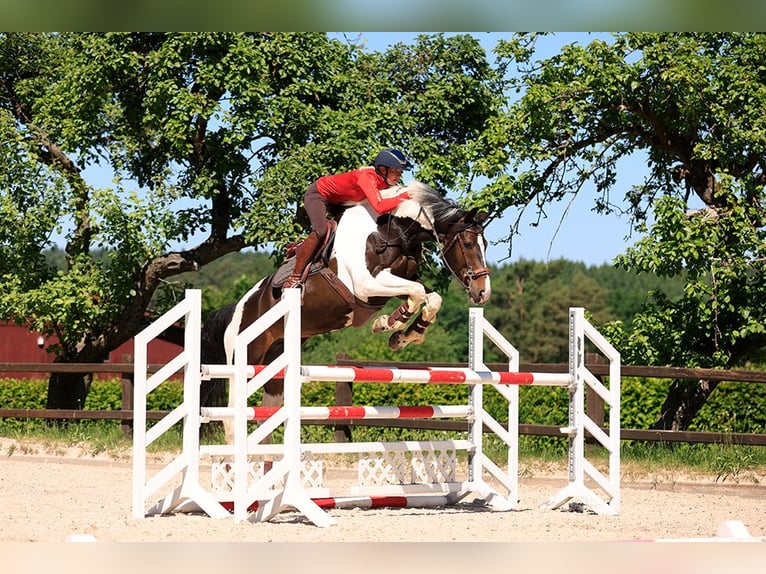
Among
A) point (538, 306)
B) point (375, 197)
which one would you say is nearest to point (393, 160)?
point (375, 197)

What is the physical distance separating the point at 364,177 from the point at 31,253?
778 cm

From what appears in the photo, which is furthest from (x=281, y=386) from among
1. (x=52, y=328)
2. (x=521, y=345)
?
(x=521, y=345)

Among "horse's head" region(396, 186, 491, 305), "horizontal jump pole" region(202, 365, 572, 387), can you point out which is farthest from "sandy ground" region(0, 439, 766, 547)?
"horse's head" region(396, 186, 491, 305)

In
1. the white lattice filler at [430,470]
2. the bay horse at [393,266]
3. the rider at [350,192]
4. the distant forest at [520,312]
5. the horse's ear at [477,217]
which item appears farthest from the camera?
the distant forest at [520,312]

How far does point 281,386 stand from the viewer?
662cm

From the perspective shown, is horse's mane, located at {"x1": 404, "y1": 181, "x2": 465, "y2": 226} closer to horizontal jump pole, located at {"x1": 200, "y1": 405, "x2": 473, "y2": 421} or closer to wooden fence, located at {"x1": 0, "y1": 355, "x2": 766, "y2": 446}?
horizontal jump pole, located at {"x1": 200, "y1": 405, "x2": 473, "y2": 421}

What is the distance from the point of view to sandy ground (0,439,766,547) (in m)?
4.43

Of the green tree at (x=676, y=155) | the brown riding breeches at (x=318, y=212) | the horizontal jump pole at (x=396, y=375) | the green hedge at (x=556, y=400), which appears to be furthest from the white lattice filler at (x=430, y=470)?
the green hedge at (x=556, y=400)

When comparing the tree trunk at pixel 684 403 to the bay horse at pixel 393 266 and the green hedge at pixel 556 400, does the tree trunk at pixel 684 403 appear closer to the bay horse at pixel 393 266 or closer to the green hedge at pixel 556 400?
the green hedge at pixel 556 400

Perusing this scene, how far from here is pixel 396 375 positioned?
517 centimetres

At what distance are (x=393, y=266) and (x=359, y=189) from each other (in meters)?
0.49

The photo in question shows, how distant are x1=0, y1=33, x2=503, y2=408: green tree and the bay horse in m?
5.14

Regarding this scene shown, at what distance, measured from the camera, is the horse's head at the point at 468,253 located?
5141 millimetres

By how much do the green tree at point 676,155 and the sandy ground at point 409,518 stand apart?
1873 millimetres
